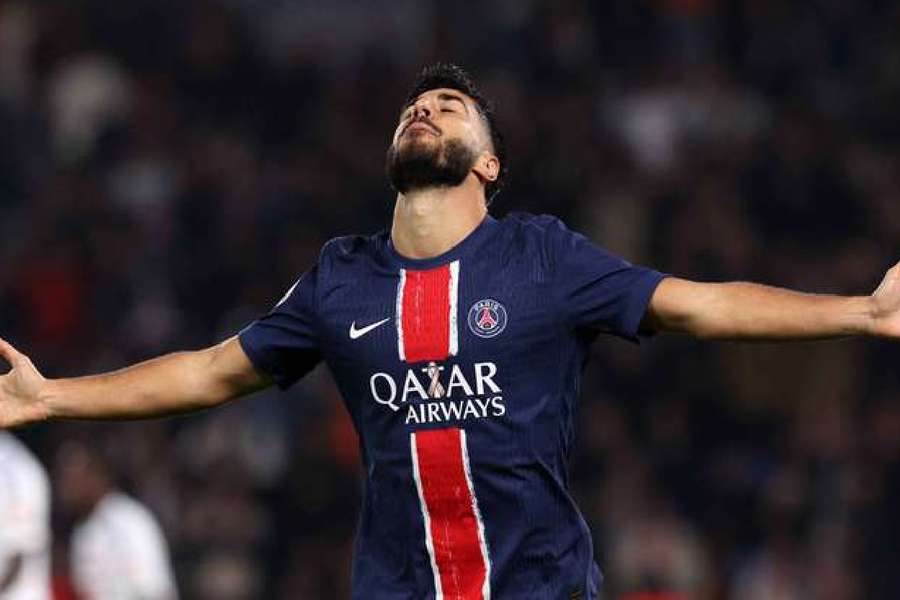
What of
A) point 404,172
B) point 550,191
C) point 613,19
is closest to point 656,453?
point 550,191

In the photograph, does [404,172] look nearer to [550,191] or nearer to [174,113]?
[550,191]

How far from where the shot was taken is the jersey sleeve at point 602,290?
5.21m

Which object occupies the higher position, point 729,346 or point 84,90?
point 84,90

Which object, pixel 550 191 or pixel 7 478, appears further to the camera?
pixel 550 191

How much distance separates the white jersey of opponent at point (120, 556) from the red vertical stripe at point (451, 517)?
494 cm

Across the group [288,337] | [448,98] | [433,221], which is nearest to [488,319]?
[433,221]

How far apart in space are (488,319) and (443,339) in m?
0.11

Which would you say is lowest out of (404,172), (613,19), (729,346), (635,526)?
(635,526)

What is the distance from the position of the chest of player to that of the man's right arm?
32 cm

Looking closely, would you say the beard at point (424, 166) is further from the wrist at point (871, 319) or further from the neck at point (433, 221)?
the wrist at point (871, 319)

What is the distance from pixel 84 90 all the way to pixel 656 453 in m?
4.66

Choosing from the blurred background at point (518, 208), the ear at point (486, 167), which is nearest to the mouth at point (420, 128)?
the ear at point (486, 167)

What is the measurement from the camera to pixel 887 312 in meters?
5.00

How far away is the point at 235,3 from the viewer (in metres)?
15.2
